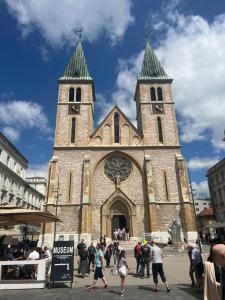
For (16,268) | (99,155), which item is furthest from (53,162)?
(16,268)

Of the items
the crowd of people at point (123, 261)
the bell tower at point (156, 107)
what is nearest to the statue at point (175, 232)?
the crowd of people at point (123, 261)

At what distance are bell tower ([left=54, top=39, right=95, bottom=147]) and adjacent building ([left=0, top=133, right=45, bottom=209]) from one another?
334 inches

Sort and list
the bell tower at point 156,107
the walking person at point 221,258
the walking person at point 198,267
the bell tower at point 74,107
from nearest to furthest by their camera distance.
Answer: the walking person at point 221,258
the walking person at point 198,267
the bell tower at point 74,107
the bell tower at point 156,107

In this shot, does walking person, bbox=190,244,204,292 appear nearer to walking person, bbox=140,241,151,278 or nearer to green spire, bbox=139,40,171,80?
walking person, bbox=140,241,151,278

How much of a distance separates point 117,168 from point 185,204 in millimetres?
9341

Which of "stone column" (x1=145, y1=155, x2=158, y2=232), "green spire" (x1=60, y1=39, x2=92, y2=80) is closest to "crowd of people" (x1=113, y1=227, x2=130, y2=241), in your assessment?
"stone column" (x1=145, y1=155, x2=158, y2=232)

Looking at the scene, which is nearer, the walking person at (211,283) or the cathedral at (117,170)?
the walking person at (211,283)

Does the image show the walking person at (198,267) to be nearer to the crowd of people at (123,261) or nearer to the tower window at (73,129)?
the crowd of people at (123,261)

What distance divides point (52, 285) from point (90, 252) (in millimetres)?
4337

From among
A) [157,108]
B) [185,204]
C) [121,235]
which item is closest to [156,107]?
[157,108]

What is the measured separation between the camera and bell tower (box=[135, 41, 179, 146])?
105 feet

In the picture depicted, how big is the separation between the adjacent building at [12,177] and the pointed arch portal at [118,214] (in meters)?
12.1

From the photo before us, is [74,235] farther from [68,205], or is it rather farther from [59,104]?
[59,104]

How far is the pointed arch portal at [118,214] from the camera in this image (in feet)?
89.1
